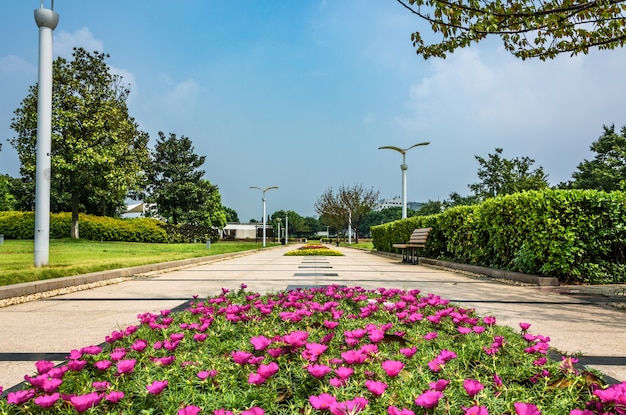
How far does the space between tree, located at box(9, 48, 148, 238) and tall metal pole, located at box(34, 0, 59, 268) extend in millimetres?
19387

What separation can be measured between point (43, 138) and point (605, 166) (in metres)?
45.7

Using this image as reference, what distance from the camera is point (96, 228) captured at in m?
30.5

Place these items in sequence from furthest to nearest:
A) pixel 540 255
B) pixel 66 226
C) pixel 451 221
A: 1. pixel 66 226
2. pixel 451 221
3. pixel 540 255

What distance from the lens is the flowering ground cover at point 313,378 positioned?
156cm

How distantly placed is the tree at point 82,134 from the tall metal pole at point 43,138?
19.4 metres

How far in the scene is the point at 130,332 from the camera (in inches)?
112

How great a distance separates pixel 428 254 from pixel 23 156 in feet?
81.8

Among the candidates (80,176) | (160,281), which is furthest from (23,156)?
(160,281)

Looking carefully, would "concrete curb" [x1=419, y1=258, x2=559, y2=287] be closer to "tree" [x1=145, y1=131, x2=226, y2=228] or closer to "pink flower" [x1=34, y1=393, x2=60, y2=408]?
"pink flower" [x1=34, y1=393, x2=60, y2=408]

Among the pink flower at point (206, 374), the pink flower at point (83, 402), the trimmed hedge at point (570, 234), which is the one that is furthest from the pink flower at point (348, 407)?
the trimmed hedge at point (570, 234)

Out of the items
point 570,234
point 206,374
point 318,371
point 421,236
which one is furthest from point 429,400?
point 421,236

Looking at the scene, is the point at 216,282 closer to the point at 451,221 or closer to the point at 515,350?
the point at 515,350

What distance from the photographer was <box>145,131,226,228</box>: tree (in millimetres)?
41594

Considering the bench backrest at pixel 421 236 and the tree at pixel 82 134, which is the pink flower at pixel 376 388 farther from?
the tree at pixel 82 134
